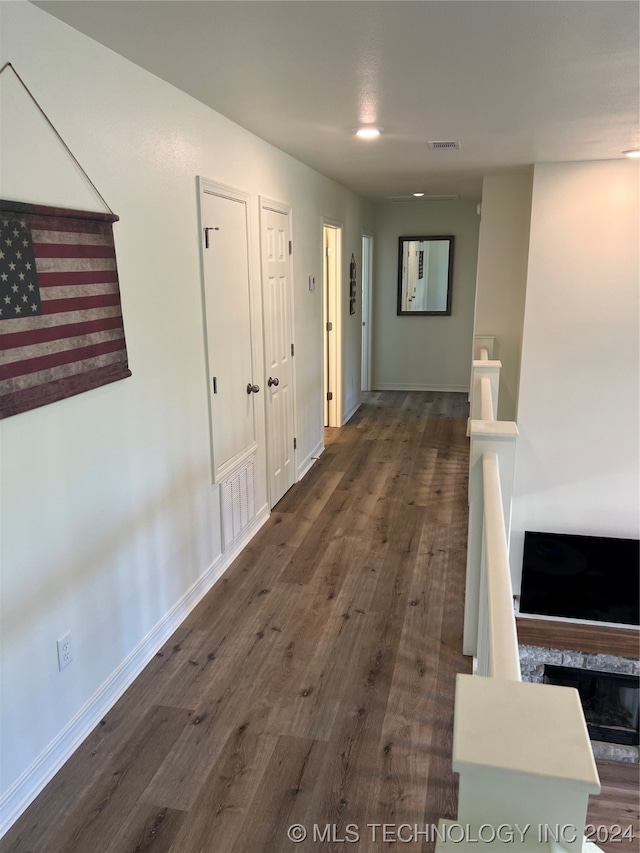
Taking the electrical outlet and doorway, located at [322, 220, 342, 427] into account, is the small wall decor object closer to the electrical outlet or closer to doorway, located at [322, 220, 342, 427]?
doorway, located at [322, 220, 342, 427]

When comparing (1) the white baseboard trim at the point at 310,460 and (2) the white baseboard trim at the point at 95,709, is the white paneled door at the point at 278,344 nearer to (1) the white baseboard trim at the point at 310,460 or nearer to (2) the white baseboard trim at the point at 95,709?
(1) the white baseboard trim at the point at 310,460

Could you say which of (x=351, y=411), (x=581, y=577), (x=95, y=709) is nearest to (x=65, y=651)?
(x=95, y=709)

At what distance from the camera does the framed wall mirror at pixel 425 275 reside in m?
7.94

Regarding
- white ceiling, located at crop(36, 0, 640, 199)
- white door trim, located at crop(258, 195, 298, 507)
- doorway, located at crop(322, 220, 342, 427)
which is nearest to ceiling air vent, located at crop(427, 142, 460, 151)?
white ceiling, located at crop(36, 0, 640, 199)

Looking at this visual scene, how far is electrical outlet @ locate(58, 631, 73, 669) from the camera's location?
83.0 inches

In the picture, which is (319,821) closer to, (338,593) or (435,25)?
(338,593)

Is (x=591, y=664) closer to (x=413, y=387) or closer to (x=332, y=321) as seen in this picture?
(x=332, y=321)

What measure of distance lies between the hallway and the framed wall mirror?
4665mm

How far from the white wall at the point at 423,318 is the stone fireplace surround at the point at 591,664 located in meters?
4.03

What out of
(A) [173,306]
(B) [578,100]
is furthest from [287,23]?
(B) [578,100]

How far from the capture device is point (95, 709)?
91.6 inches

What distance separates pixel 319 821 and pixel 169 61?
8.78ft

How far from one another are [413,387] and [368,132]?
17.3 feet

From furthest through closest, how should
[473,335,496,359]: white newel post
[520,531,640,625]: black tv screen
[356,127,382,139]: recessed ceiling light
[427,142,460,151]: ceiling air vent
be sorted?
[473,335,496,359]: white newel post < [520,531,640,625]: black tv screen < [427,142,460,151]: ceiling air vent < [356,127,382,139]: recessed ceiling light
